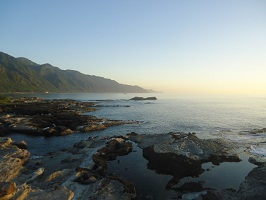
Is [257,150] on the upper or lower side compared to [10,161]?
lower

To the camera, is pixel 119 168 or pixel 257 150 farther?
pixel 257 150

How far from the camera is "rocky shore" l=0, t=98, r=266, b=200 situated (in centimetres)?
2662

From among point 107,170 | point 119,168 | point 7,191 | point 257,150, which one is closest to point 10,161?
point 7,191

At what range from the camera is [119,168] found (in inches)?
1414

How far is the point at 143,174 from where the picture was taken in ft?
111

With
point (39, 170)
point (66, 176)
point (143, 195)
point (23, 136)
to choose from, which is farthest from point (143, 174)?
point (23, 136)

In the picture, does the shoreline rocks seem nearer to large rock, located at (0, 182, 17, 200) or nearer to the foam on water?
large rock, located at (0, 182, 17, 200)

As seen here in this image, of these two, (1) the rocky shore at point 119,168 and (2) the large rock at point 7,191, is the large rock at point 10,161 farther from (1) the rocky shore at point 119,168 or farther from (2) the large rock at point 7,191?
(2) the large rock at point 7,191

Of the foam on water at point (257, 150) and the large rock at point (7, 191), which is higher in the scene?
the large rock at point (7, 191)

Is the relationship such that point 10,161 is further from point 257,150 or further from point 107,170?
point 257,150

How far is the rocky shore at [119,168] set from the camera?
2662cm

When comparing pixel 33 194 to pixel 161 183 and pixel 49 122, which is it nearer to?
pixel 161 183

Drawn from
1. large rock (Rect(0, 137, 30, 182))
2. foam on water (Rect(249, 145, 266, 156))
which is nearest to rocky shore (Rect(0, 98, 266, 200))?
large rock (Rect(0, 137, 30, 182))

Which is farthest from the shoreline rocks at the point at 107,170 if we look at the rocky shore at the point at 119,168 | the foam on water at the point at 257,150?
the foam on water at the point at 257,150
